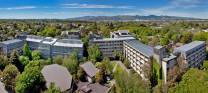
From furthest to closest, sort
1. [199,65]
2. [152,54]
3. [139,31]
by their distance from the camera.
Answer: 1. [139,31]
2. [199,65]
3. [152,54]

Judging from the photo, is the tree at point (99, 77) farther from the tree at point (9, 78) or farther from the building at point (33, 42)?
the building at point (33, 42)

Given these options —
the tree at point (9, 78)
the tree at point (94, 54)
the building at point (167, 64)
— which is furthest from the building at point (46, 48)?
the building at point (167, 64)

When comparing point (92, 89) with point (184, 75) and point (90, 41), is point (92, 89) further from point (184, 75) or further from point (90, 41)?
point (90, 41)

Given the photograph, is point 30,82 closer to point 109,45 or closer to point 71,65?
point 71,65

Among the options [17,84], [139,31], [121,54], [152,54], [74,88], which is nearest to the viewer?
[17,84]

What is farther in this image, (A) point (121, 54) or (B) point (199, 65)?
(A) point (121, 54)

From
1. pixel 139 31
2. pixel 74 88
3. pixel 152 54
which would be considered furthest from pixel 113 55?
pixel 139 31

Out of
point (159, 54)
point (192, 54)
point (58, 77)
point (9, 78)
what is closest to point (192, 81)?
point (159, 54)
